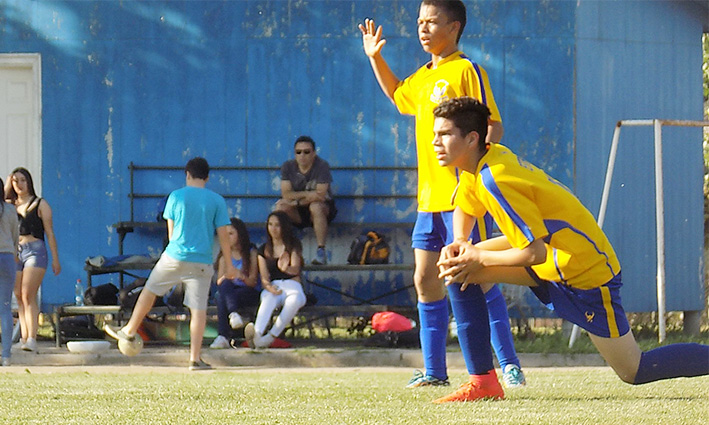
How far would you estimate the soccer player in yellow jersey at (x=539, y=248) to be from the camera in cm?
546

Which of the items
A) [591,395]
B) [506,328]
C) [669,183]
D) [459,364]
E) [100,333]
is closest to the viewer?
[591,395]

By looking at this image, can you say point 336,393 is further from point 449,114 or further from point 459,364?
point 459,364

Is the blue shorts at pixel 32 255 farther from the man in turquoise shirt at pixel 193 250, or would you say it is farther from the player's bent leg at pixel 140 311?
the player's bent leg at pixel 140 311

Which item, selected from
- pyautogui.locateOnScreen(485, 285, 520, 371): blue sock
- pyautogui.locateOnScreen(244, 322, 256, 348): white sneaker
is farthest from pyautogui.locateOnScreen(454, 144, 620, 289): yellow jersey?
pyautogui.locateOnScreen(244, 322, 256, 348): white sneaker

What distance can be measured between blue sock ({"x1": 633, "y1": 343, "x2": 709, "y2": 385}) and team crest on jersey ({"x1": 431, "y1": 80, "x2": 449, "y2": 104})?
1.80 metres

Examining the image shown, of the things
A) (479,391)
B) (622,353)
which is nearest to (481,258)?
(622,353)

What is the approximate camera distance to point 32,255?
40.0 feet

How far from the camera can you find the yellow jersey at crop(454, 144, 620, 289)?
5.44 m

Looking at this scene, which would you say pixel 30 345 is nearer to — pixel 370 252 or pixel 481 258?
pixel 370 252

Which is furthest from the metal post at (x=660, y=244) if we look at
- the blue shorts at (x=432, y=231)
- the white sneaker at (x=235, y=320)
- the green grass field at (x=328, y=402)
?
the blue shorts at (x=432, y=231)

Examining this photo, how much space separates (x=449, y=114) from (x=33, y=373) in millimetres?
5464

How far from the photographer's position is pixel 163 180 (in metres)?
13.5

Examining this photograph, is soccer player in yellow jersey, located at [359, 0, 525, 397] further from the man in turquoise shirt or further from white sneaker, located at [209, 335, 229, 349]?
white sneaker, located at [209, 335, 229, 349]

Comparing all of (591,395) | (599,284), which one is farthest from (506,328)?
(599,284)
